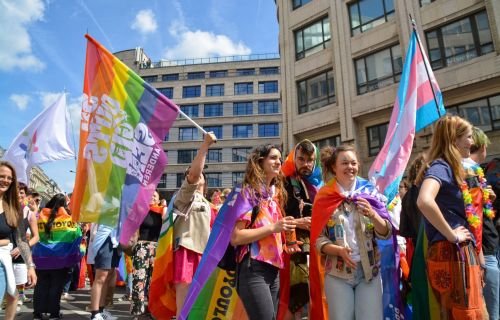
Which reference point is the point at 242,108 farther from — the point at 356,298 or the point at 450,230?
the point at 450,230

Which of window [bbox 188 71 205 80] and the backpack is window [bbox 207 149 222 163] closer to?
window [bbox 188 71 205 80]

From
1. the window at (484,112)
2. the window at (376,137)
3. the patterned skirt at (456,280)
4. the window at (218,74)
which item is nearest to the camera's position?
the patterned skirt at (456,280)

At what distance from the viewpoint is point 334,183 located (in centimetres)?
307

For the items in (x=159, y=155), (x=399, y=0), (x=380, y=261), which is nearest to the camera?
(x=380, y=261)

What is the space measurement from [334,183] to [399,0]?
1578cm

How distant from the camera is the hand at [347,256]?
273 centimetres

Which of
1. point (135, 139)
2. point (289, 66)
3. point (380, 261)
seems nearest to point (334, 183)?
point (380, 261)

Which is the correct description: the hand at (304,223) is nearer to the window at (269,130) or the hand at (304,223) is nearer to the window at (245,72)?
the window at (269,130)

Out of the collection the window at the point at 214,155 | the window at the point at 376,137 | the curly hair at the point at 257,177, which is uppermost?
the window at the point at 214,155

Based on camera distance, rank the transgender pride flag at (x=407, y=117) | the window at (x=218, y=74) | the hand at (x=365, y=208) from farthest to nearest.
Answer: the window at (x=218, y=74) < the transgender pride flag at (x=407, y=117) < the hand at (x=365, y=208)

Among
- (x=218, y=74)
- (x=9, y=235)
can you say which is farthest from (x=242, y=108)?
(x=9, y=235)

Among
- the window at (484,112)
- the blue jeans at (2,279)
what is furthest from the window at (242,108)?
the blue jeans at (2,279)

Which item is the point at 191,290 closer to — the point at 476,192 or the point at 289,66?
the point at 476,192

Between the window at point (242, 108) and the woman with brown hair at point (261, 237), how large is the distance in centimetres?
4791
